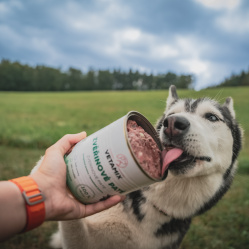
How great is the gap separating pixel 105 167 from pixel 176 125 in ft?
2.48

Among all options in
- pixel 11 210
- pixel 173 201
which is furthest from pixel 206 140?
pixel 11 210

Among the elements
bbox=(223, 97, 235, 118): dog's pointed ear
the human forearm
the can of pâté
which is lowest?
the human forearm

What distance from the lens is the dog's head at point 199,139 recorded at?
185 cm

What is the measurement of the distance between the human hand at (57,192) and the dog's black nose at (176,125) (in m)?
0.68

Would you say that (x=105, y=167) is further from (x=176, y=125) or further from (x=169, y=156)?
(x=176, y=125)

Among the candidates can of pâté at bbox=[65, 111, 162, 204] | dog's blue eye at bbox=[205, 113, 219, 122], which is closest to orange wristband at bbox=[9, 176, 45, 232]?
can of pâté at bbox=[65, 111, 162, 204]

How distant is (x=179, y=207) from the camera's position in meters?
2.27

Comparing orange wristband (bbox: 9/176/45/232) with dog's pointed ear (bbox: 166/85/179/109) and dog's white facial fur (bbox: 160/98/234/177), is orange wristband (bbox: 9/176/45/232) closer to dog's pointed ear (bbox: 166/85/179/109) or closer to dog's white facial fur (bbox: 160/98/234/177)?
dog's white facial fur (bbox: 160/98/234/177)

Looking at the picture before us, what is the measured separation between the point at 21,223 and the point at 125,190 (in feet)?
2.07

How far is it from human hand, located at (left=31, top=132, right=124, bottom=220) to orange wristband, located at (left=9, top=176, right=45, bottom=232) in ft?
0.15

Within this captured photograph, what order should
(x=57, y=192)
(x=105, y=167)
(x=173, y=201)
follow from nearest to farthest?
(x=105, y=167), (x=57, y=192), (x=173, y=201)

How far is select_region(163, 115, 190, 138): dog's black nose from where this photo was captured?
1.82 metres

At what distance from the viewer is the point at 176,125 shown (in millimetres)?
1838

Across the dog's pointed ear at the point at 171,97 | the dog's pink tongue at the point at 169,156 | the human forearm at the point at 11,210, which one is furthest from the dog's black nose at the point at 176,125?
the human forearm at the point at 11,210
